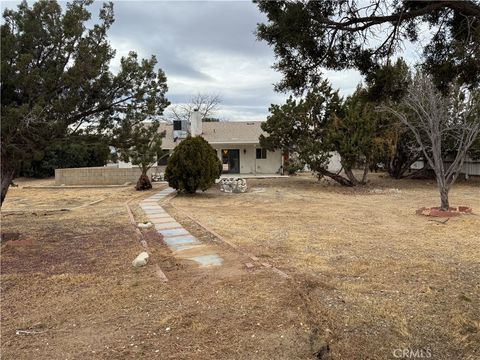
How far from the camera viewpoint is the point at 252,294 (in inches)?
194

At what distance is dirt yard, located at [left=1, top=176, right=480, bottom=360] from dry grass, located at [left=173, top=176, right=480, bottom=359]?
21 mm

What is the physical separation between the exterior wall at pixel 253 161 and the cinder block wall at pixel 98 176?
8164 mm

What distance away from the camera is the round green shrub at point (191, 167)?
17.0m

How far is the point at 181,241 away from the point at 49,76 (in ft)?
13.1

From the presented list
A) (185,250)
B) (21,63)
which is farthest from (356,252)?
(21,63)

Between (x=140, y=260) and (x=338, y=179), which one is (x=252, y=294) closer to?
(x=140, y=260)

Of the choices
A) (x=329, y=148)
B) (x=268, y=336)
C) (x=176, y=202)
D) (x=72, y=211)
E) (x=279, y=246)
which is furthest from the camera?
(x=329, y=148)

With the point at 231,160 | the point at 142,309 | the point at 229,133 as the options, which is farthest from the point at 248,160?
the point at 142,309

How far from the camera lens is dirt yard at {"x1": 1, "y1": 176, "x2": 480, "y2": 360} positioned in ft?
12.0

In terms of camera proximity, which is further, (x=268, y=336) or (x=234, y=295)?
(x=234, y=295)

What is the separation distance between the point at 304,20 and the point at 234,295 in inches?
123

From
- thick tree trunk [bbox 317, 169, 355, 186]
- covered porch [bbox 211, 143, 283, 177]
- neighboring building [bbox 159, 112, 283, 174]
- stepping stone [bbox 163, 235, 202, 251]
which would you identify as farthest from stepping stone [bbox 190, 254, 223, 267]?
covered porch [bbox 211, 143, 283, 177]

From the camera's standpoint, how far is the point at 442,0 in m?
3.19

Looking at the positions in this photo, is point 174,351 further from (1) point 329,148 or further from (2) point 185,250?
(1) point 329,148
